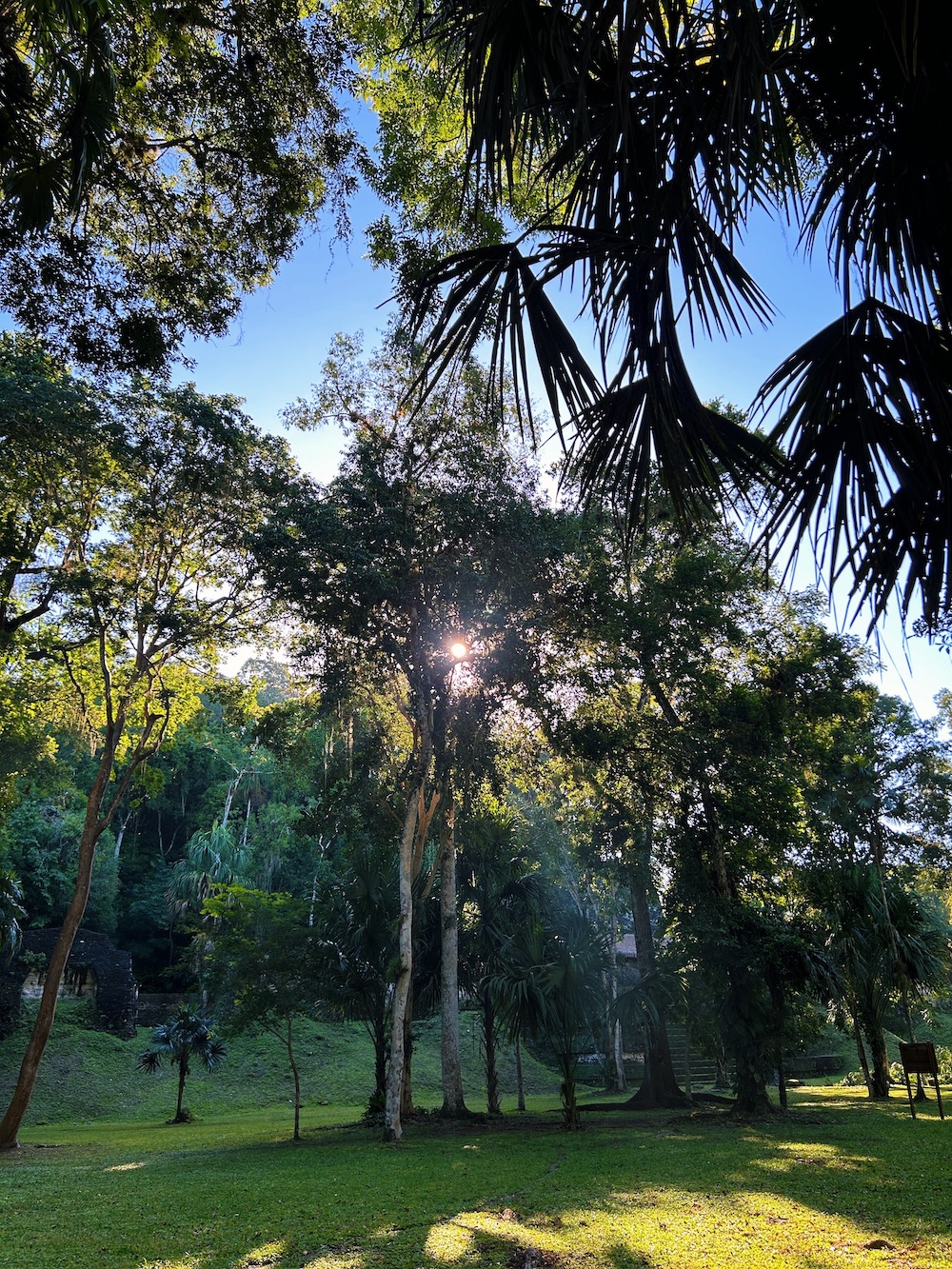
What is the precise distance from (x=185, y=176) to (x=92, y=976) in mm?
31384

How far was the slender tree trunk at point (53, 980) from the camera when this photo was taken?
1407cm

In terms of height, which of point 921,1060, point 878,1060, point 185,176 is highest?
point 185,176

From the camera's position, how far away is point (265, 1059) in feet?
92.4

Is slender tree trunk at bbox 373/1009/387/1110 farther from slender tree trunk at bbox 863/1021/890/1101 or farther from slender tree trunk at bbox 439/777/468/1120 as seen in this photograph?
slender tree trunk at bbox 863/1021/890/1101

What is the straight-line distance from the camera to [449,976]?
16156 mm

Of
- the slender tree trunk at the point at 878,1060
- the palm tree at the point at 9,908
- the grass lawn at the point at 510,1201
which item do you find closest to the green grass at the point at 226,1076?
the palm tree at the point at 9,908

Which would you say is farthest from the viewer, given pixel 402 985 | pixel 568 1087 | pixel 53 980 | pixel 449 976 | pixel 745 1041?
pixel 449 976

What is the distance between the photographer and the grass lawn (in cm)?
474

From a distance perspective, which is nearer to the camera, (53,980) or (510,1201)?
(510,1201)

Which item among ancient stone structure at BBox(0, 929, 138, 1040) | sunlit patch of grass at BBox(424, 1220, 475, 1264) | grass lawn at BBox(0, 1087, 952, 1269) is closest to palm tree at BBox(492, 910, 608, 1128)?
grass lawn at BBox(0, 1087, 952, 1269)

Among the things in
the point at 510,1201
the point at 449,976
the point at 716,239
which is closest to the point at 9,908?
the point at 449,976

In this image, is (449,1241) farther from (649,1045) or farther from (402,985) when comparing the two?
(649,1045)

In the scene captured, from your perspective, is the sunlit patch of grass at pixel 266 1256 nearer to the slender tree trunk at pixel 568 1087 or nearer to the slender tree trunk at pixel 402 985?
the slender tree trunk at pixel 402 985

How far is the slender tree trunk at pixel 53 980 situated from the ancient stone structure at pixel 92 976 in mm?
14389
